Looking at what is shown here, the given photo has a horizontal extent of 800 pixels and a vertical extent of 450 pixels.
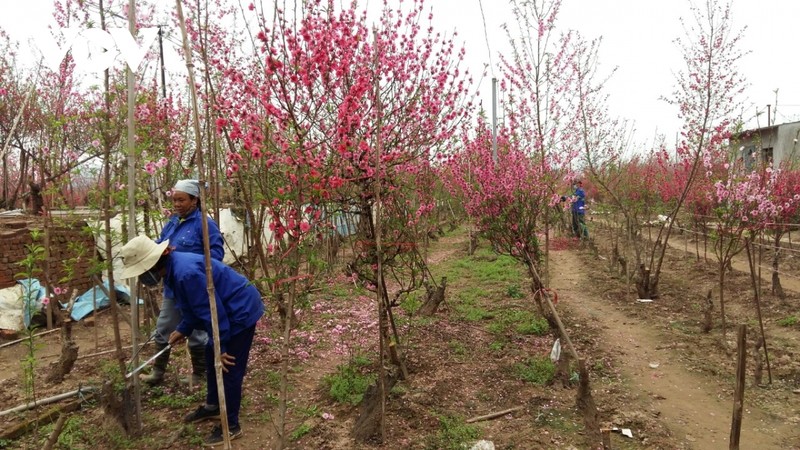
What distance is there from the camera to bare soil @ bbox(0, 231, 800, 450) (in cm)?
347

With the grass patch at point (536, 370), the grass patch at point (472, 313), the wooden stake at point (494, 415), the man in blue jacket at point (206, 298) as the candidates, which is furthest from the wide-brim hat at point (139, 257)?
the grass patch at point (472, 313)

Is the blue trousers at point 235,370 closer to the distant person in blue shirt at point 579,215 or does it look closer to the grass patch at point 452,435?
the grass patch at point 452,435

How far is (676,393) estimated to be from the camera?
4.34 m

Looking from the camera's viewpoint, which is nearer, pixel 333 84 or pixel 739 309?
pixel 333 84

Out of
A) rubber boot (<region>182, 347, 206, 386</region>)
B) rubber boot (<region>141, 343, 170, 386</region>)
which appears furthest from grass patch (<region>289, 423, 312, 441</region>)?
rubber boot (<region>141, 343, 170, 386</region>)

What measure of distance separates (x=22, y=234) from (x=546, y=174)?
715 cm

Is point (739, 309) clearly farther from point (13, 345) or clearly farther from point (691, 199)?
point (13, 345)

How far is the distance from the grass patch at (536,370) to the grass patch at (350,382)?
4.51 ft

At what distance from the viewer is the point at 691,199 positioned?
10570mm

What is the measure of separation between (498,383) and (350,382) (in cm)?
131

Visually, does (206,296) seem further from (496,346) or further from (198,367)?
(496,346)

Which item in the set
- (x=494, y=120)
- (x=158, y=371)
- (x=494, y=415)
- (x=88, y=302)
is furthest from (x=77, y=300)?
(x=494, y=120)

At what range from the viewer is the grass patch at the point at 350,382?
3.97 meters

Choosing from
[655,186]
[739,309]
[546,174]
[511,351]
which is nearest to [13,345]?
[511,351]
